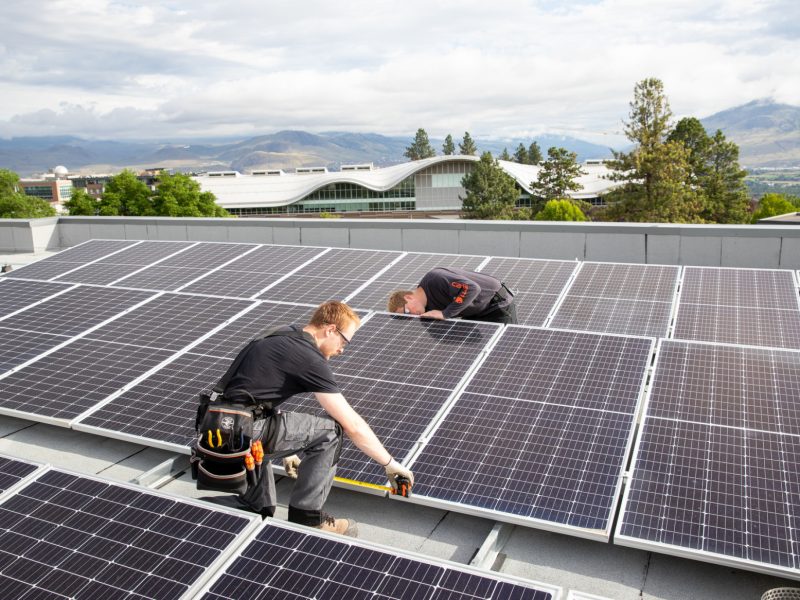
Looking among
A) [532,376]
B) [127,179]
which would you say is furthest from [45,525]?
[127,179]

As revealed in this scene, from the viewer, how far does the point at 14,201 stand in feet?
324

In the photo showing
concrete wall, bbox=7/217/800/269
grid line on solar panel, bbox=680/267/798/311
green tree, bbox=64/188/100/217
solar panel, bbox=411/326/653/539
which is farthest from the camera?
green tree, bbox=64/188/100/217

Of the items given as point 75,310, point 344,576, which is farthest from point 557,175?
point 344,576

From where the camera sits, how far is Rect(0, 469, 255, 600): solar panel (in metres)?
4.10

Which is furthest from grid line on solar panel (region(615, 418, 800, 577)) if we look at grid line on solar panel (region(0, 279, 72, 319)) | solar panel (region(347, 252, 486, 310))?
grid line on solar panel (region(0, 279, 72, 319))

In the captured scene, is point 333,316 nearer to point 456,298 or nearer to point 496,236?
point 456,298

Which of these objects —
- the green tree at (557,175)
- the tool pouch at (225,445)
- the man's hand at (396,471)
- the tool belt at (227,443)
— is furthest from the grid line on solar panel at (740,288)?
the green tree at (557,175)

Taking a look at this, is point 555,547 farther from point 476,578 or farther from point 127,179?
point 127,179

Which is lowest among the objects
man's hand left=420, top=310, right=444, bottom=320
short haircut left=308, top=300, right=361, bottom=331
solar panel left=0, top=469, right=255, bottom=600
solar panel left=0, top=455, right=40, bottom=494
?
solar panel left=0, top=469, right=255, bottom=600

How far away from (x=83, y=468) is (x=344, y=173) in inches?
4816

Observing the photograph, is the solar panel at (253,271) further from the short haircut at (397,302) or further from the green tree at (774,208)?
the green tree at (774,208)

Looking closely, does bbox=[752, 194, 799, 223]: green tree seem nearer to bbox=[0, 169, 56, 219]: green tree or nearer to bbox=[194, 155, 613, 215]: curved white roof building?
bbox=[194, 155, 613, 215]: curved white roof building

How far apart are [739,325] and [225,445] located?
7569mm

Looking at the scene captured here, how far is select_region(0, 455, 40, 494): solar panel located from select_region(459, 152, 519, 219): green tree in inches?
3234
